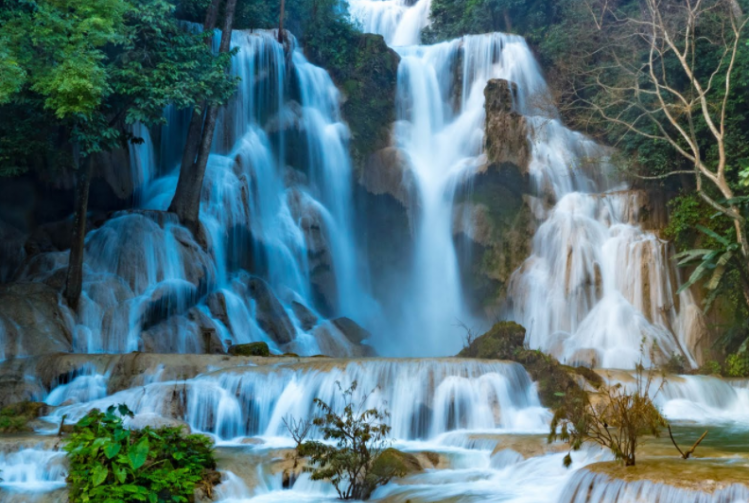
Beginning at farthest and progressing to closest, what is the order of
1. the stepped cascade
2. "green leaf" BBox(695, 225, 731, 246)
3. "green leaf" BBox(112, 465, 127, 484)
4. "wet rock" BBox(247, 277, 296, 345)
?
"wet rock" BBox(247, 277, 296, 345) → "green leaf" BBox(695, 225, 731, 246) → the stepped cascade → "green leaf" BBox(112, 465, 127, 484)

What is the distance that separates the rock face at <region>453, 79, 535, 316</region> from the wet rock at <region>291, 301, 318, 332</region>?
6.03 m

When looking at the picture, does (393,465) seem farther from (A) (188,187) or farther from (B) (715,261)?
(A) (188,187)

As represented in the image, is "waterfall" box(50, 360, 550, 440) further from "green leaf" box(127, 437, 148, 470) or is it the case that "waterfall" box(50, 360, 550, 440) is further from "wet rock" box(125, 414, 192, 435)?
"green leaf" box(127, 437, 148, 470)

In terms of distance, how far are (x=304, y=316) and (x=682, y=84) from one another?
48.8ft

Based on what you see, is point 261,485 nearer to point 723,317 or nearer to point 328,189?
point 723,317

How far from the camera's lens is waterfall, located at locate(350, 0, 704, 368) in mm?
19609

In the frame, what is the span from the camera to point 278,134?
25.9 metres

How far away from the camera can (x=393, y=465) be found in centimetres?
932

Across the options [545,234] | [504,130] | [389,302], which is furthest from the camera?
[389,302]

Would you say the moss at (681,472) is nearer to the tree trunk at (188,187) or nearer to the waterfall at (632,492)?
the waterfall at (632,492)

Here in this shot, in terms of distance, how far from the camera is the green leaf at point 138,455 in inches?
304

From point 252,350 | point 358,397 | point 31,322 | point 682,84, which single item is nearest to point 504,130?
point 682,84

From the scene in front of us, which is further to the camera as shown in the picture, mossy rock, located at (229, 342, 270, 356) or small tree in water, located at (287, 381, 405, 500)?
mossy rock, located at (229, 342, 270, 356)

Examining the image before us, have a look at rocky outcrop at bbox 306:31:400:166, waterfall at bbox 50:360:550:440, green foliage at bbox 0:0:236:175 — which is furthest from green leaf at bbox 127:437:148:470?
rocky outcrop at bbox 306:31:400:166
